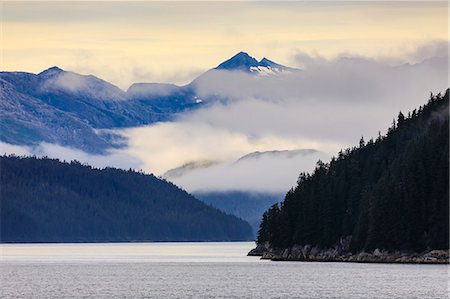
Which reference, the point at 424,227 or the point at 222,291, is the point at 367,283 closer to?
the point at 222,291

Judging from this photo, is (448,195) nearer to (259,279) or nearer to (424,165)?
(424,165)

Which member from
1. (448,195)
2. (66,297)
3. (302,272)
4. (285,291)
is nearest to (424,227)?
(448,195)

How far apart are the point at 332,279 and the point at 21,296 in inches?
1718

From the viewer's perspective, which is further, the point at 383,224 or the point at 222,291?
the point at 383,224

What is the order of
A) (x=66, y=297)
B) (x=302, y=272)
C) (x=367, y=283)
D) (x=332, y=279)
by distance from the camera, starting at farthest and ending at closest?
(x=302, y=272)
(x=332, y=279)
(x=367, y=283)
(x=66, y=297)

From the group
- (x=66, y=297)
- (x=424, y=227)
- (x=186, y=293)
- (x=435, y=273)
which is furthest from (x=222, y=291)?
(x=424, y=227)

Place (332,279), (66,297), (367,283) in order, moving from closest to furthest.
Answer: (66,297), (367,283), (332,279)

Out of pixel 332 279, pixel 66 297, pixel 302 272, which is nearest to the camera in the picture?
pixel 66 297

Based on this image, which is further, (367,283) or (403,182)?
(403,182)

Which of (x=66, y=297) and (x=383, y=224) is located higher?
(x=383, y=224)

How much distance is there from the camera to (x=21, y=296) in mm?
139125

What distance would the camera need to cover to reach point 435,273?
16912 centimetres

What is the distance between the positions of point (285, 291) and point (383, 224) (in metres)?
53.3

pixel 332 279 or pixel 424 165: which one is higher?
pixel 424 165
